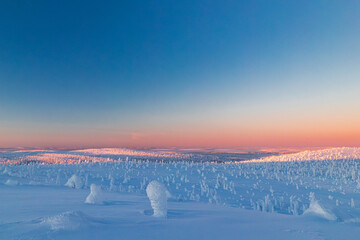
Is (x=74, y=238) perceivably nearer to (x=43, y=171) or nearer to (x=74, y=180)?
(x=74, y=180)

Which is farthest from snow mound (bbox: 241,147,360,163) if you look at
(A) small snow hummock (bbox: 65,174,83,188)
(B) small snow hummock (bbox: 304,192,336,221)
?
(B) small snow hummock (bbox: 304,192,336,221)

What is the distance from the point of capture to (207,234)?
2.99 metres

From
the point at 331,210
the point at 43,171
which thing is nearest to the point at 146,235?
the point at 331,210

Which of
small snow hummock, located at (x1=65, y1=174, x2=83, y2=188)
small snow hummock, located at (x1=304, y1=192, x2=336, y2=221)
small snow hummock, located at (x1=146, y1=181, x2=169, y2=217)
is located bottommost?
small snow hummock, located at (x1=65, y1=174, x2=83, y2=188)

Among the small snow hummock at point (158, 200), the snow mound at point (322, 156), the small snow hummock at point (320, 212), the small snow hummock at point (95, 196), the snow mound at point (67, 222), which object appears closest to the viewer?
the snow mound at point (67, 222)

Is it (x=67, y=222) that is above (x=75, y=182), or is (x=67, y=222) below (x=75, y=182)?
above

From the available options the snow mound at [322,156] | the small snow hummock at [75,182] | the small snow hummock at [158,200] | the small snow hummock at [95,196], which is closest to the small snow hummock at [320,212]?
the small snow hummock at [158,200]

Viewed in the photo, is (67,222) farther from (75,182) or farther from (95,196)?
(75,182)

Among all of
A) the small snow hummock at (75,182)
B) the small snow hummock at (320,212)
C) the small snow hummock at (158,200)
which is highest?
the small snow hummock at (158,200)

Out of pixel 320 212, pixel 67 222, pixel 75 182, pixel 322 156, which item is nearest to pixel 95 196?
pixel 67 222

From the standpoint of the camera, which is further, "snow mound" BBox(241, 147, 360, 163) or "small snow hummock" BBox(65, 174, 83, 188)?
"snow mound" BBox(241, 147, 360, 163)

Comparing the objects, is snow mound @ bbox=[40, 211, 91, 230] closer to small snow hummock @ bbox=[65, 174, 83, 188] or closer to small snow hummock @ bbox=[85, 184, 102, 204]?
small snow hummock @ bbox=[85, 184, 102, 204]

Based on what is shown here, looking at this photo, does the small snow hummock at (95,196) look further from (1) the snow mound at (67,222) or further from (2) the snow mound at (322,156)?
(2) the snow mound at (322,156)

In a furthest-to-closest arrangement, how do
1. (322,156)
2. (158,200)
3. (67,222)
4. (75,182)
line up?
(322,156), (75,182), (158,200), (67,222)
